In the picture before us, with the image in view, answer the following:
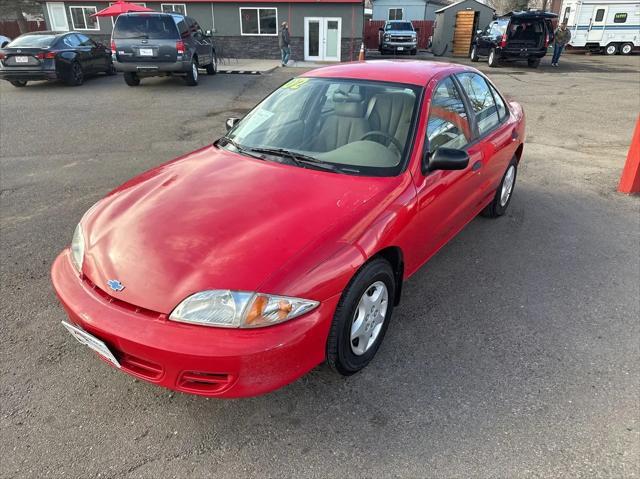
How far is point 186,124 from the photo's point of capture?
907 centimetres

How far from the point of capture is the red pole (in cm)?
557

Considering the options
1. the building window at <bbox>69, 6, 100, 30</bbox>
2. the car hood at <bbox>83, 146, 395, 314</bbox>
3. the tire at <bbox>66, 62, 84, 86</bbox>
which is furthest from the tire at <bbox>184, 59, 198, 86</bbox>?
the building window at <bbox>69, 6, 100, 30</bbox>

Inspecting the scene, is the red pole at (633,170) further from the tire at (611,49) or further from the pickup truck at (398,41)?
the tire at (611,49)

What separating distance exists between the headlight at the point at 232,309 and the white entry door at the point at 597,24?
3088 centimetres

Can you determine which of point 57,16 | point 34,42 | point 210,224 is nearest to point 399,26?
point 57,16

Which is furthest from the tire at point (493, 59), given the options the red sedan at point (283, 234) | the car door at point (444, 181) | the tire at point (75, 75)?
the car door at point (444, 181)

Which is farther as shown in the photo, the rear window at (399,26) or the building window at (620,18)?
the rear window at (399,26)

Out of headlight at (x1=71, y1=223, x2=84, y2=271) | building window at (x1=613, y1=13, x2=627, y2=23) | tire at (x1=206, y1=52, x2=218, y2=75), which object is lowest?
tire at (x1=206, y1=52, x2=218, y2=75)

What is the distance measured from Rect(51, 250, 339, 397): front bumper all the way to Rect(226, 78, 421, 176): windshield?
44.5 inches

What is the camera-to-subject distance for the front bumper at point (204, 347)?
6.64ft

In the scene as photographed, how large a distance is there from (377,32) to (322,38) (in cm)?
999

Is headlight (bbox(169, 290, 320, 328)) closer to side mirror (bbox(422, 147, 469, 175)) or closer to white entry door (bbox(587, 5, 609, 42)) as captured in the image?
side mirror (bbox(422, 147, 469, 175))

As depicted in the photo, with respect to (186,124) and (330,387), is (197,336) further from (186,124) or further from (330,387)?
(186,124)

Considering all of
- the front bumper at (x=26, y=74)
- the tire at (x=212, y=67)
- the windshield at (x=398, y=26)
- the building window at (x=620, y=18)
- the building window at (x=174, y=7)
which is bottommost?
the tire at (x=212, y=67)
